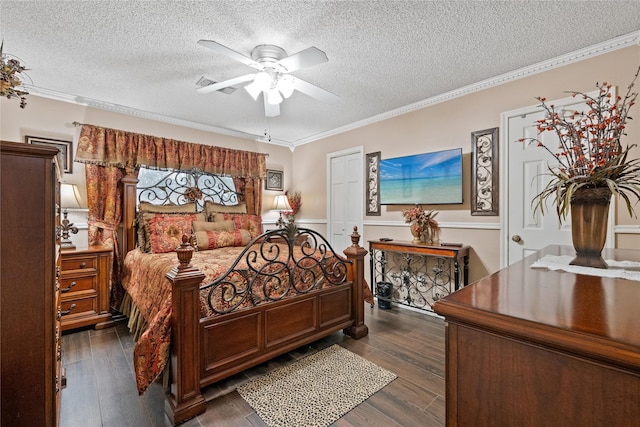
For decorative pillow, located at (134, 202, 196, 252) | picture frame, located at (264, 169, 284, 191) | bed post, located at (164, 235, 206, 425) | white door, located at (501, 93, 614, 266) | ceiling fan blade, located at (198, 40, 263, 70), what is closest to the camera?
bed post, located at (164, 235, 206, 425)

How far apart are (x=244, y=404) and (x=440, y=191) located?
9.29 ft

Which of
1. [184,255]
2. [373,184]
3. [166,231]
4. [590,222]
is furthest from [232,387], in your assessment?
[373,184]

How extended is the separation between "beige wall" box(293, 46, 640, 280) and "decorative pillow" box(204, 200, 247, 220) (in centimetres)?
150

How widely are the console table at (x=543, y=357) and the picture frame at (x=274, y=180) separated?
15.0ft

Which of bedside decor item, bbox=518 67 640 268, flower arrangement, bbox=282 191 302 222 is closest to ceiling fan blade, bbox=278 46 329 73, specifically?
bedside decor item, bbox=518 67 640 268

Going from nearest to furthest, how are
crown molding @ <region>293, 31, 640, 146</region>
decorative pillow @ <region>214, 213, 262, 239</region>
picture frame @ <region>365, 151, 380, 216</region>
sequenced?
crown molding @ <region>293, 31, 640, 146</region>
decorative pillow @ <region>214, 213, 262, 239</region>
picture frame @ <region>365, 151, 380, 216</region>

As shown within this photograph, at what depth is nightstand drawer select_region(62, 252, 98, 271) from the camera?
2.76m

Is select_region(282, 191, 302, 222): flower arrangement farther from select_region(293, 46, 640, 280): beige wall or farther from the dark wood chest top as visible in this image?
the dark wood chest top

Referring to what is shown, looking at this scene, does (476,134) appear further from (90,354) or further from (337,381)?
(90,354)

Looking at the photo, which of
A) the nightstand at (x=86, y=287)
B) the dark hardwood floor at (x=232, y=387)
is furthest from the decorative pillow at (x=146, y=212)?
the dark hardwood floor at (x=232, y=387)

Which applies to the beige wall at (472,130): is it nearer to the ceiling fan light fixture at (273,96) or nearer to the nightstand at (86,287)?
the ceiling fan light fixture at (273,96)

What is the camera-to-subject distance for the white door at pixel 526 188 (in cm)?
257

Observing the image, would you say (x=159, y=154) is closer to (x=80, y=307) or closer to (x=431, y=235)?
(x=80, y=307)

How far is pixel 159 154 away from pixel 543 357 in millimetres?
4301
